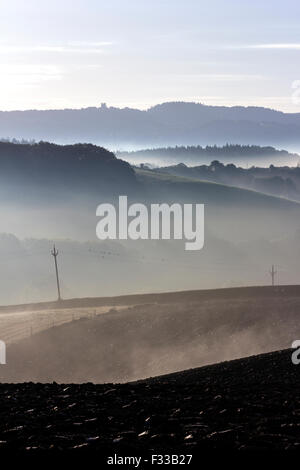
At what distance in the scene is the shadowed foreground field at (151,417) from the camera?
1345cm

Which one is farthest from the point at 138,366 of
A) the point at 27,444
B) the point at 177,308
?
the point at 27,444

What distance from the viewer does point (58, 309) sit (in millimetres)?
84125

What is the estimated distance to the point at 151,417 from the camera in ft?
53.0

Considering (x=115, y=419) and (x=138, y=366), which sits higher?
(x=115, y=419)

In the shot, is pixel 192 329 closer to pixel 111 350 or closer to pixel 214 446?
pixel 111 350

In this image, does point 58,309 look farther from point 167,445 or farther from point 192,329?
point 167,445

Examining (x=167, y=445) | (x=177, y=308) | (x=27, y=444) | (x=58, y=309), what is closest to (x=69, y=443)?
(x=27, y=444)

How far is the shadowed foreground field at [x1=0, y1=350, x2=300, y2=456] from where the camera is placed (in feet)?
44.1

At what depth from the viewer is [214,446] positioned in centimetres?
1312

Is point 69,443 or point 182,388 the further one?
point 182,388
